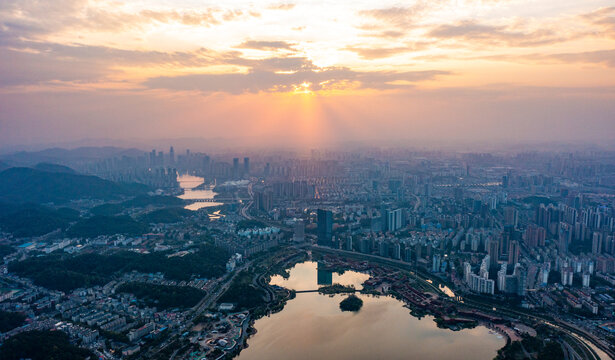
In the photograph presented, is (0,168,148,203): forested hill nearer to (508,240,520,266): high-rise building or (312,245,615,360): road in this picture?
(312,245,615,360): road

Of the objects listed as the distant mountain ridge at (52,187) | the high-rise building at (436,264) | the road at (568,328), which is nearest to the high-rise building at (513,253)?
the high-rise building at (436,264)

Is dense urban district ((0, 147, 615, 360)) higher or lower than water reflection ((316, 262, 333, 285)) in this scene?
higher

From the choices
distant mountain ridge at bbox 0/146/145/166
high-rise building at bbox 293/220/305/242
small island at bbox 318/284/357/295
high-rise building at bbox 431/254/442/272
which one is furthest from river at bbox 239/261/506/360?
distant mountain ridge at bbox 0/146/145/166

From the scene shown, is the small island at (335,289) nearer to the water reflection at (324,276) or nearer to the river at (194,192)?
the water reflection at (324,276)

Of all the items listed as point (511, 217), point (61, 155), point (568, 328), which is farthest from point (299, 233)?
point (61, 155)

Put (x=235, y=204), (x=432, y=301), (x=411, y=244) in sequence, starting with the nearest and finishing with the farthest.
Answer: (x=432, y=301) → (x=411, y=244) → (x=235, y=204)

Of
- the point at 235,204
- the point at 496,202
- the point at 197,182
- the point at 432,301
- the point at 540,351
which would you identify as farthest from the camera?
the point at 197,182

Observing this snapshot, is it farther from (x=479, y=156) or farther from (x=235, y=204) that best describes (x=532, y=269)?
(x=479, y=156)

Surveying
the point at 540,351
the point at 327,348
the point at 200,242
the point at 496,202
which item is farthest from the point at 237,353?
the point at 496,202
